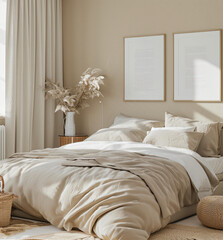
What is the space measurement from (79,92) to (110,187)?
10.4 feet

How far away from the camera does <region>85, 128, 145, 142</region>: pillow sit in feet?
16.8

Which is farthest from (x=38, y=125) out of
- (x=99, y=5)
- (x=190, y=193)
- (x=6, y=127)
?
(x=190, y=193)

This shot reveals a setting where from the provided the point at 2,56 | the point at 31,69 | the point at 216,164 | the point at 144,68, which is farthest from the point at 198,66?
the point at 2,56

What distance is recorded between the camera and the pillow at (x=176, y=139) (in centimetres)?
458

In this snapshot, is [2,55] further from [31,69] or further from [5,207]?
[5,207]

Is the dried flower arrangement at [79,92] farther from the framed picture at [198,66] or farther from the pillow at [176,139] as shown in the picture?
the pillow at [176,139]

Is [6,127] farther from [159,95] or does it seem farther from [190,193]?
[190,193]

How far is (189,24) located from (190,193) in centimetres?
268

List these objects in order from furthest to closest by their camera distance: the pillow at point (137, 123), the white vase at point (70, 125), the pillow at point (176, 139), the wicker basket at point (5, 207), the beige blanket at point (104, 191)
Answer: the white vase at point (70, 125) → the pillow at point (137, 123) → the pillow at point (176, 139) → the wicker basket at point (5, 207) → the beige blanket at point (104, 191)

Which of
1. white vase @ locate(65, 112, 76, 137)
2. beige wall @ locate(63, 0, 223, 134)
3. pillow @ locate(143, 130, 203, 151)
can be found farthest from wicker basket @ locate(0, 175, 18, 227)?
beige wall @ locate(63, 0, 223, 134)

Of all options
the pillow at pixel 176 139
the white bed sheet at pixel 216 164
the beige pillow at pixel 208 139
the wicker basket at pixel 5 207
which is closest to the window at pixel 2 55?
the pillow at pixel 176 139

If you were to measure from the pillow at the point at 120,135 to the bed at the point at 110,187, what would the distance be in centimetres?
95

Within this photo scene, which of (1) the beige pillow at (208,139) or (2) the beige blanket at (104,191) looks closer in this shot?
(2) the beige blanket at (104,191)

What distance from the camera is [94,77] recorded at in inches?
233
